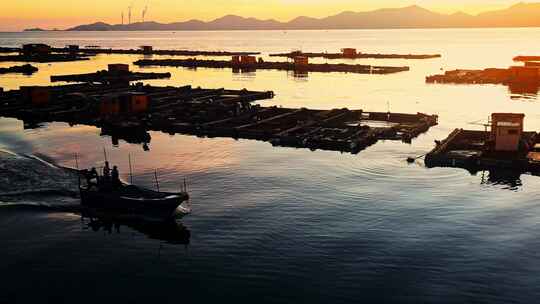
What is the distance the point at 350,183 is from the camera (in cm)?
3759

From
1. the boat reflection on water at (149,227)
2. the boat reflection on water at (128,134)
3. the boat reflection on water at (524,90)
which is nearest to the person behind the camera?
the boat reflection on water at (149,227)

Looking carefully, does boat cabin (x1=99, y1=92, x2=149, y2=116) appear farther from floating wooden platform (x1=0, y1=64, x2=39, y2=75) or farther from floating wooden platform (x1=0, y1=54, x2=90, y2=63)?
floating wooden platform (x1=0, y1=54, x2=90, y2=63)

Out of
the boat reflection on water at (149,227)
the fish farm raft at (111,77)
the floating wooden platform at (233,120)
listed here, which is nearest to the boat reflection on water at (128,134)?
the floating wooden platform at (233,120)

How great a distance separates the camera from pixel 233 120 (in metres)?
60.9

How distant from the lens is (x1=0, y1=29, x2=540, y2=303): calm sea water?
22.7 meters

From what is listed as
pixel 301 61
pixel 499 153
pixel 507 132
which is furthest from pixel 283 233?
pixel 301 61

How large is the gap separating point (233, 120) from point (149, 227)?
31.7 m

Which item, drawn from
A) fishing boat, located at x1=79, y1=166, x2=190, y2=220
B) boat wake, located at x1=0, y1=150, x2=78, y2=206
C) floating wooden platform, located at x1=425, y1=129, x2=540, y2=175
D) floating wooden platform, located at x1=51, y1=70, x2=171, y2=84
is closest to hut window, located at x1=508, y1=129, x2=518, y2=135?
floating wooden platform, located at x1=425, y1=129, x2=540, y2=175

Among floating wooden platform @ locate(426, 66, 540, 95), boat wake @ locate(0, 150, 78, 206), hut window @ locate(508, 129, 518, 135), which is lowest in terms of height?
boat wake @ locate(0, 150, 78, 206)

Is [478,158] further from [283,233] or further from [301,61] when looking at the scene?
[301,61]

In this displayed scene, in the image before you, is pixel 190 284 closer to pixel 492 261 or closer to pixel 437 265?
pixel 437 265

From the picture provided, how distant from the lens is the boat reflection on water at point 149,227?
28734 millimetres

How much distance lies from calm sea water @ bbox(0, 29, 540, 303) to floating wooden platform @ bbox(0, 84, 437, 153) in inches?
118

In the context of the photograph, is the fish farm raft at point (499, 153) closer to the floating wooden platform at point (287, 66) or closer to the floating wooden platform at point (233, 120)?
the floating wooden platform at point (233, 120)
